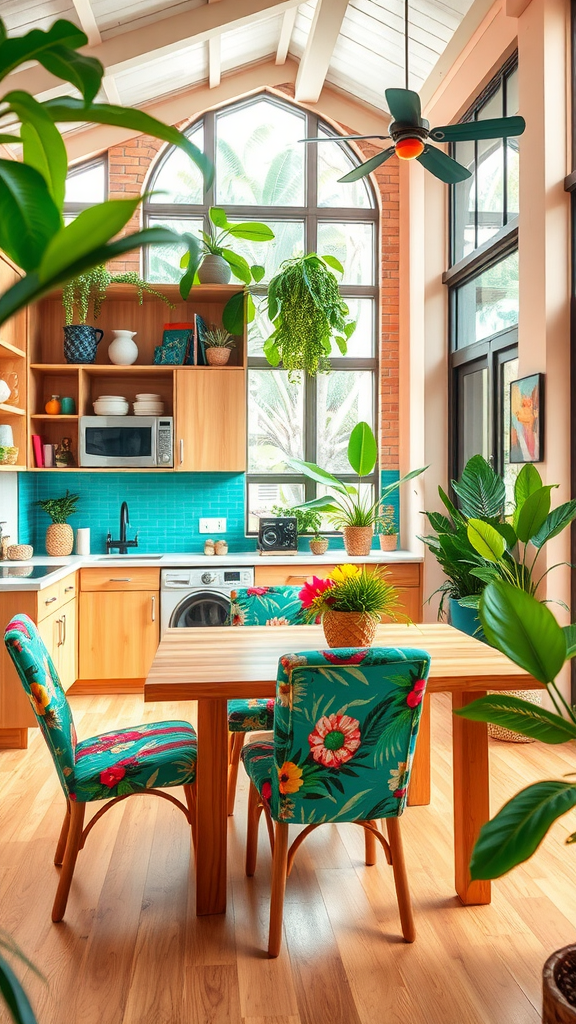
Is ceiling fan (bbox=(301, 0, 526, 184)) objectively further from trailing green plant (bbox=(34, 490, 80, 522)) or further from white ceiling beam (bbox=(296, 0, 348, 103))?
trailing green plant (bbox=(34, 490, 80, 522))

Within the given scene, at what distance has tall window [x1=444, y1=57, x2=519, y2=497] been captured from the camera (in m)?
4.67

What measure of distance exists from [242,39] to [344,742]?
518 centimetres

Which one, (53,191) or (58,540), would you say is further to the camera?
(58,540)

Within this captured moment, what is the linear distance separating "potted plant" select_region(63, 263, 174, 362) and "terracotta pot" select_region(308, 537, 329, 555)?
6.20 ft

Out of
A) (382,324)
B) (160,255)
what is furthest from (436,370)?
(160,255)

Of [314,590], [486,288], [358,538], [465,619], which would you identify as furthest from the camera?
[486,288]

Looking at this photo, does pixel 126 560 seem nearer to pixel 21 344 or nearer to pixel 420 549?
pixel 21 344

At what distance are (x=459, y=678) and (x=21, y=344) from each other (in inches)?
154

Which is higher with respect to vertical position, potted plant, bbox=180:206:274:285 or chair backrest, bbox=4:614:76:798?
potted plant, bbox=180:206:274:285

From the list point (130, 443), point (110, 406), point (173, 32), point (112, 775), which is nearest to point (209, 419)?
point (130, 443)

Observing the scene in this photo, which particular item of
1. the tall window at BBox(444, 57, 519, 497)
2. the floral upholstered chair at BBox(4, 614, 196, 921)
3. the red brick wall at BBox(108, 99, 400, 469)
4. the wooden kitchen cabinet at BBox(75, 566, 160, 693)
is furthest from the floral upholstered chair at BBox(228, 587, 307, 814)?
the red brick wall at BBox(108, 99, 400, 469)

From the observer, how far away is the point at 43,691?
7.45 feet

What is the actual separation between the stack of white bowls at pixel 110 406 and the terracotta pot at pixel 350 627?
324 centimetres

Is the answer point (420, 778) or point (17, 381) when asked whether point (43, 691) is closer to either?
point (420, 778)
